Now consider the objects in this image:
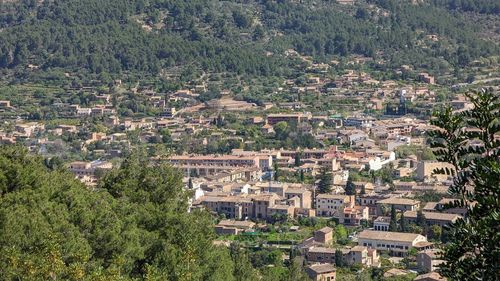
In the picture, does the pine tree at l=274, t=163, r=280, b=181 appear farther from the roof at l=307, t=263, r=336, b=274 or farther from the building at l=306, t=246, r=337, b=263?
the roof at l=307, t=263, r=336, b=274

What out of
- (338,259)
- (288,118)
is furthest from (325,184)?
(288,118)

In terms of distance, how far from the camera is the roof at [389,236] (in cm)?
2373

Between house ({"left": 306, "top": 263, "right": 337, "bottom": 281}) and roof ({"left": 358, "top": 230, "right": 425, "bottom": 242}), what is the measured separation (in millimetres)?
2769

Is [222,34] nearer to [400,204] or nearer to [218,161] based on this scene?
[218,161]

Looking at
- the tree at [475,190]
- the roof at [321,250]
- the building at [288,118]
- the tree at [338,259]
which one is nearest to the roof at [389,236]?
the roof at [321,250]

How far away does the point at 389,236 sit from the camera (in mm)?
24078

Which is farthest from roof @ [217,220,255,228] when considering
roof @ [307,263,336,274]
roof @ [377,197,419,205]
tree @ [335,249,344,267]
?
roof @ [307,263,336,274]

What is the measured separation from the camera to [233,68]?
53.1 m

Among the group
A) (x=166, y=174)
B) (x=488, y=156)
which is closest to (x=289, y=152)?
(x=166, y=174)

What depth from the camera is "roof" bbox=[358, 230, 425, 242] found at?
934 inches

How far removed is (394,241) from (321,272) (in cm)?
360

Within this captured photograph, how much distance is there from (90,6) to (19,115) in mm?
15761

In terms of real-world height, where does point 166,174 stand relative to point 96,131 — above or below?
above

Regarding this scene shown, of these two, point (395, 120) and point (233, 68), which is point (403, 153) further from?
point (233, 68)
